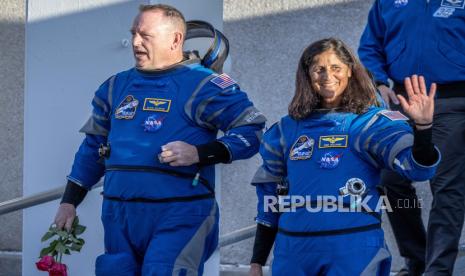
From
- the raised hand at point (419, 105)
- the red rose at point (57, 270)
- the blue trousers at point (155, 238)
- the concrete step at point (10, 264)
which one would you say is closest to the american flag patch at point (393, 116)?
the raised hand at point (419, 105)

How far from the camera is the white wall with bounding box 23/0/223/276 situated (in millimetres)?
5910

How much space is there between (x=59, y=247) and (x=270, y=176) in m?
1.41

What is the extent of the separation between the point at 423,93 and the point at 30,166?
113 inches

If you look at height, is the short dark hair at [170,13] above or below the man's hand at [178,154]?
above

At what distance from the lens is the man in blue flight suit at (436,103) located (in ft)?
17.3

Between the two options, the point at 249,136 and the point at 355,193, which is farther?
the point at 249,136

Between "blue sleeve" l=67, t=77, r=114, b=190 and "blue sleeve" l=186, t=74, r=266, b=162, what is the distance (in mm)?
499

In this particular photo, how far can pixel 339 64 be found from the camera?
14.5 feet

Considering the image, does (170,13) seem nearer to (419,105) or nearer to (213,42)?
(213,42)

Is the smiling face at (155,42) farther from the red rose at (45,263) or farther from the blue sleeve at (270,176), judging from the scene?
the red rose at (45,263)

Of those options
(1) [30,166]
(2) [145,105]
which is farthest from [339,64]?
(1) [30,166]

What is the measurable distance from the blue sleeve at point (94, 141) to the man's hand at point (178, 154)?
20.8 inches

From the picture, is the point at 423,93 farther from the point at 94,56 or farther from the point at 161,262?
the point at 94,56

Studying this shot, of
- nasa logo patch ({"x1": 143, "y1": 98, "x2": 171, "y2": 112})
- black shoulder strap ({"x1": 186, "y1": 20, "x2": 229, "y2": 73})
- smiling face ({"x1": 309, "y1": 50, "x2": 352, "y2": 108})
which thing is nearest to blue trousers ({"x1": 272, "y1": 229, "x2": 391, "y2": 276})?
smiling face ({"x1": 309, "y1": 50, "x2": 352, "y2": 108})
